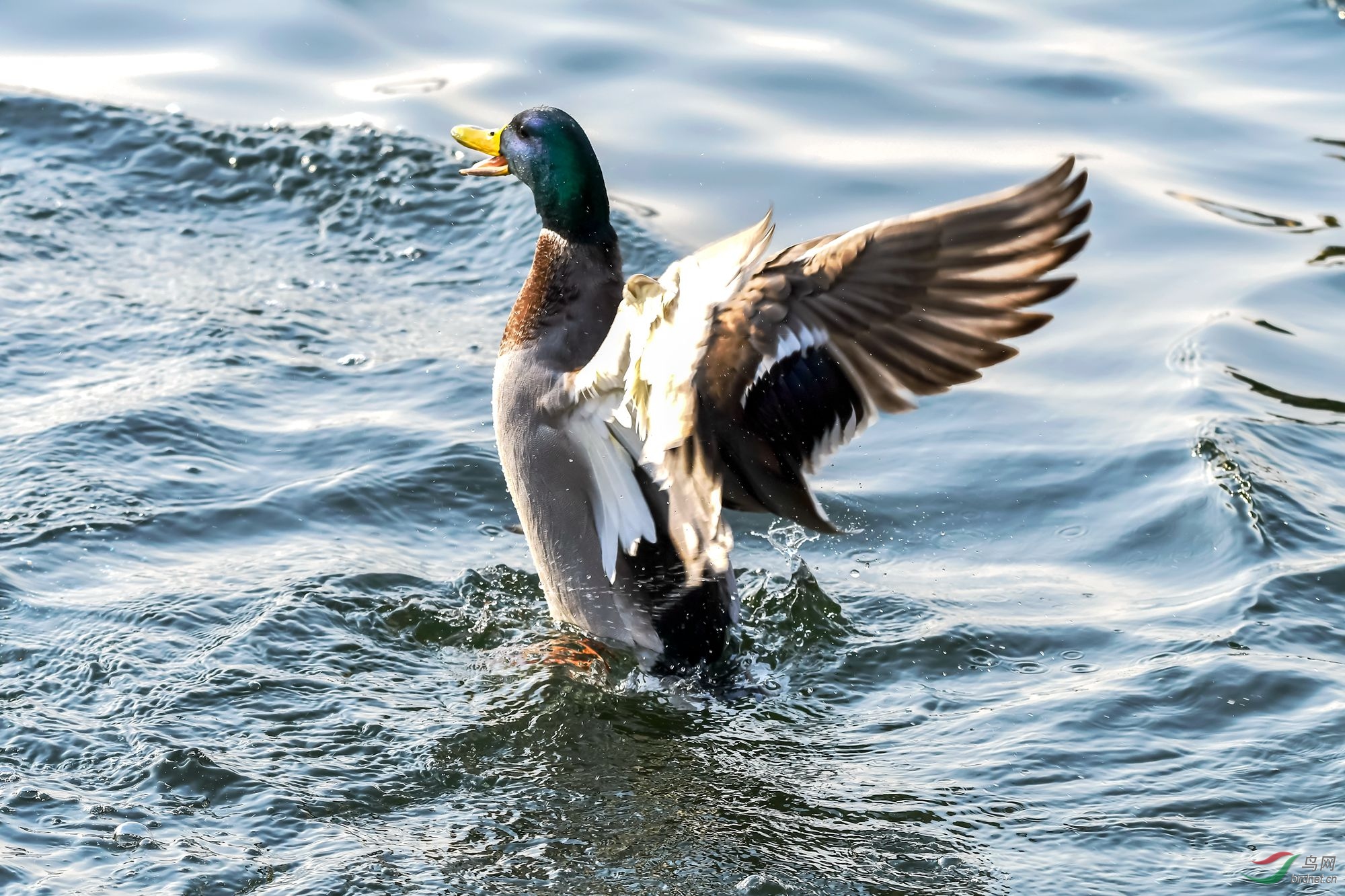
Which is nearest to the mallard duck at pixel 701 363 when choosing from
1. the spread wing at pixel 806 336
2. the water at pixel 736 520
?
the spread wing at pixel 806 336

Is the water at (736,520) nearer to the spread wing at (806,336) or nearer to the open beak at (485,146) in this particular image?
the spread wing at (806,336)

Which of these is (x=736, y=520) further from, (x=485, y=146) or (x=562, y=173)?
(x=485, y=146)

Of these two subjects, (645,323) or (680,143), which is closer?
(645,323)

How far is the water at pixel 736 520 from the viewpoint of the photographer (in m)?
3.94

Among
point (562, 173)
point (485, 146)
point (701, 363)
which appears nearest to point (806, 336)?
point (701, 363)

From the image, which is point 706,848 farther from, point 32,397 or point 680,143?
point 680,143

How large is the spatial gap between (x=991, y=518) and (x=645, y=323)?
229cm

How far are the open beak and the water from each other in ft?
3.57

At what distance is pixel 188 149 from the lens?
7820 mm

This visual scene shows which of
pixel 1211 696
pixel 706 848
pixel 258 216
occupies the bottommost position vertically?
pixel 706 848

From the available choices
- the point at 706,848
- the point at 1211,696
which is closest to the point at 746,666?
the point at 706,848

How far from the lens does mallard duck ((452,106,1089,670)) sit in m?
3.66

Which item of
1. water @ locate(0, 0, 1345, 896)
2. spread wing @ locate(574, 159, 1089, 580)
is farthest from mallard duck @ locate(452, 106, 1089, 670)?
water @ locate(0, 0, 1345, 896)

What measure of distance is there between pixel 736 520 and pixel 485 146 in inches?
59.3
